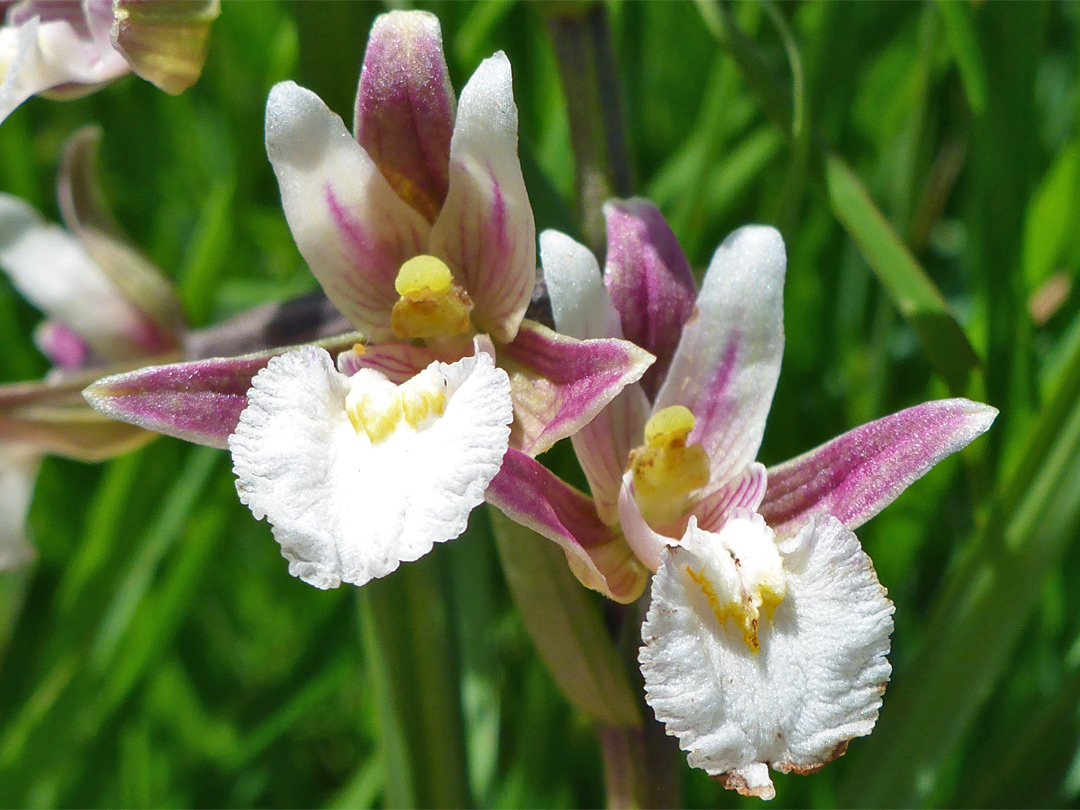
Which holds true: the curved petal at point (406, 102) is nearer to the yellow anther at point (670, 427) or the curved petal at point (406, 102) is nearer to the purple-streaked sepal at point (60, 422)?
the yellow anther at point (670, 427)

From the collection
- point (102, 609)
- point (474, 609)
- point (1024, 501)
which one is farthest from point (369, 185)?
point (102, 609)

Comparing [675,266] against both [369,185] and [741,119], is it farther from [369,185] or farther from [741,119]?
[741,119]

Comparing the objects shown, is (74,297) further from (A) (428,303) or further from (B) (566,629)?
(B) (566,629)

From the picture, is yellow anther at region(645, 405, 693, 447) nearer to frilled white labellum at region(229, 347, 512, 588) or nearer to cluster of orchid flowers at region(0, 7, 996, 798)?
cluster of orchid flowers at region(0, 7, 996, 798)

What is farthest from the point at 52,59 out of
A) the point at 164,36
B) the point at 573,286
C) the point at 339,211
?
the point at 573,286

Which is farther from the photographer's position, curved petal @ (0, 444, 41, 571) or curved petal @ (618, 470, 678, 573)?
curved petal @ (0, 444, 41, 571)

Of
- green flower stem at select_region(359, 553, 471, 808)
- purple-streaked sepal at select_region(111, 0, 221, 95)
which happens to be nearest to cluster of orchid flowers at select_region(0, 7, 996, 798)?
purple-streaked sepal at select_region(111, 0, 221, 95)

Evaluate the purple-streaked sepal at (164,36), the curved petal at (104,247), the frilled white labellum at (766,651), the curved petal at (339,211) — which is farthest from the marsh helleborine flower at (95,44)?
the frilled white labellum at (766,651)

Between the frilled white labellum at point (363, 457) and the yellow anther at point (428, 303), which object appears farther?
the yellow anther at point (428, 303)
